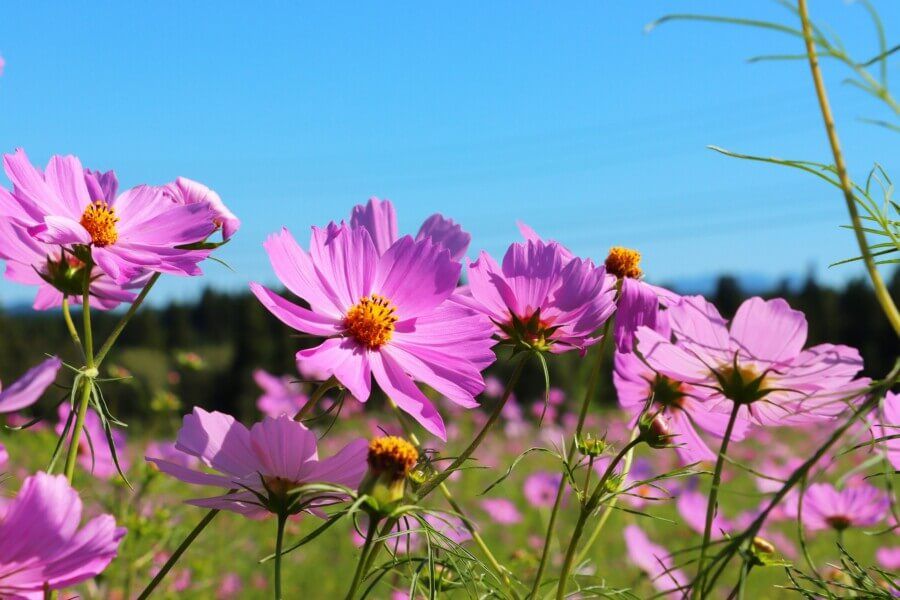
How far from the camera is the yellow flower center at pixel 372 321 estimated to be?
47 centimetres

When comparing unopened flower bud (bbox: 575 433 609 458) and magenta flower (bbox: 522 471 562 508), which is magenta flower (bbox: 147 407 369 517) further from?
magenta flower (bbox: 522 471 562 508)

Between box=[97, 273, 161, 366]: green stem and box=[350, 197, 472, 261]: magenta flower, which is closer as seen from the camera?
box=[97, 273, 161, 366]: green stem

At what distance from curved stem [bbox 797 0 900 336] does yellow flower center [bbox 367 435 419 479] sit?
8.2 inches

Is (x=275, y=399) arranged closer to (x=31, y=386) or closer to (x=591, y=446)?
(x=591, y=446)

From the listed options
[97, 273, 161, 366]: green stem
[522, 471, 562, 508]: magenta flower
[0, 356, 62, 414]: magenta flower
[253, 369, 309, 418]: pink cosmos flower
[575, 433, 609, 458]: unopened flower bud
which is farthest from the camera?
[522, 471, 562, 508]: magenta flower

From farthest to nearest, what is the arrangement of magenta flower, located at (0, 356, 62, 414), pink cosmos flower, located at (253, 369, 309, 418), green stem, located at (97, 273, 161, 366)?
1. pink cosmos flower, located at (253, 369, 309, 418)
2. green stem, located at (97, 273, 161, 366)
3. magenta flower, located at (0, 356, 62, 414)

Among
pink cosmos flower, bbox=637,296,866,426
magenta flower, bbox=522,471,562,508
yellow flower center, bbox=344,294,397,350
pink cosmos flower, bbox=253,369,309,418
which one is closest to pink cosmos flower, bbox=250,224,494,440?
yellow flower center, bbox=344,294,397,350

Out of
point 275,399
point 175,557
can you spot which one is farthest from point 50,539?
point 275,399

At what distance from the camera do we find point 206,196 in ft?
1.70

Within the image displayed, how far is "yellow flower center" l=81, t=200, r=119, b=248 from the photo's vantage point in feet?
1.63

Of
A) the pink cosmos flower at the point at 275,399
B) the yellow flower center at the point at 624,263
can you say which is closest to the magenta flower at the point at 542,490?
the pink cosmos flower at the point at 275,399

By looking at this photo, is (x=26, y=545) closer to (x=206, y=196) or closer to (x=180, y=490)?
(x=206, y=196)

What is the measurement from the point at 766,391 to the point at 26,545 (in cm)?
35

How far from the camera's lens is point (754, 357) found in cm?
41
